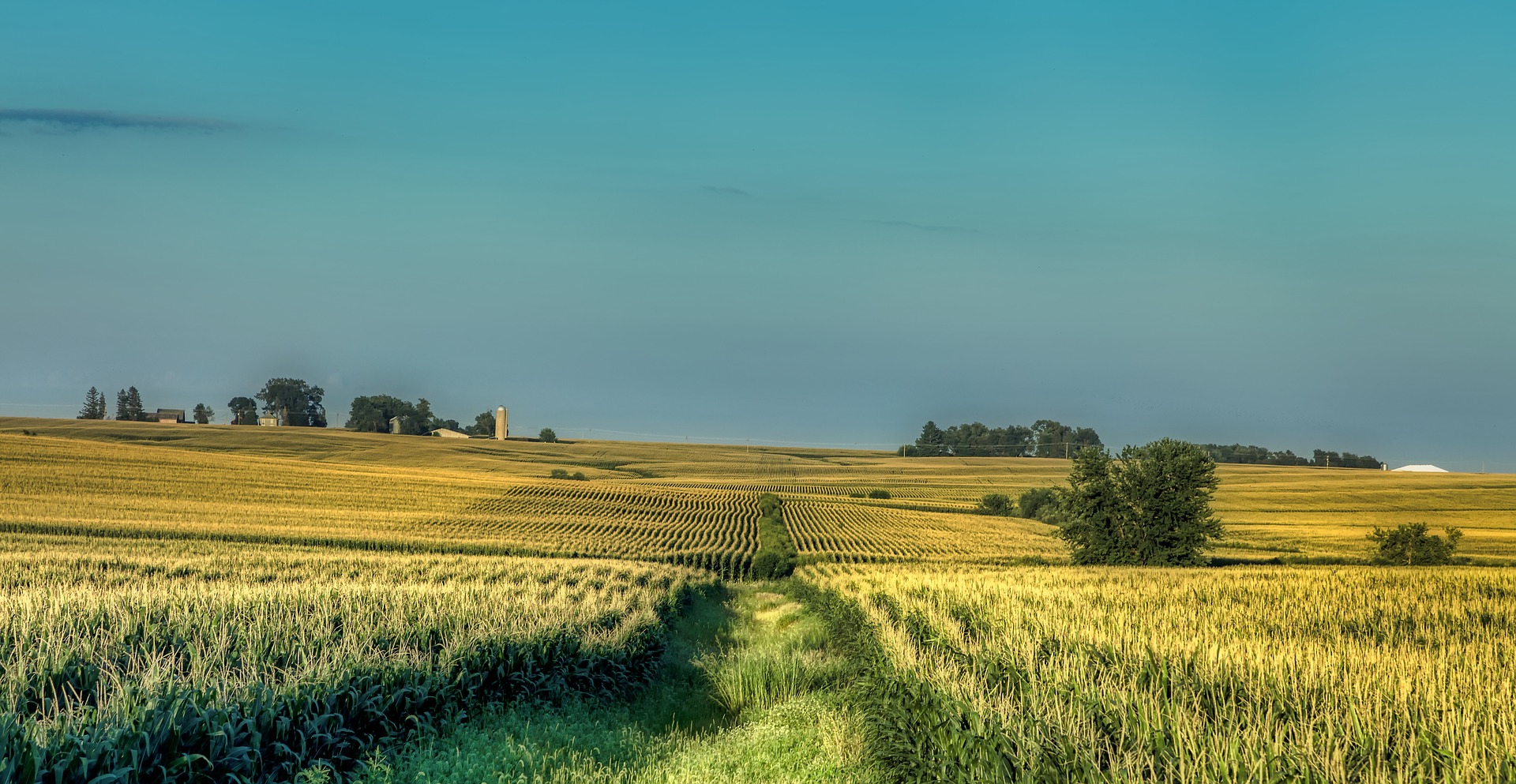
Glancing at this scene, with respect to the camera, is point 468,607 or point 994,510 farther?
point 994,510

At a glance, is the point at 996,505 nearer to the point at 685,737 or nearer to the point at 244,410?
the point at 685,737

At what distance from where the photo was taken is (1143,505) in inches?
1874

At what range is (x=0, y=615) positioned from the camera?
12922 millimetres

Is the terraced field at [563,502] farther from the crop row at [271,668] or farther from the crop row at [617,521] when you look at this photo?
the crop row at [271,668]

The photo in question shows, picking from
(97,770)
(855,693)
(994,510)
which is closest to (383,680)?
(97,770)

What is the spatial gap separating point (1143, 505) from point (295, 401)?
577 ft

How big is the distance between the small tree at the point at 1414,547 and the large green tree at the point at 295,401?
178 meters

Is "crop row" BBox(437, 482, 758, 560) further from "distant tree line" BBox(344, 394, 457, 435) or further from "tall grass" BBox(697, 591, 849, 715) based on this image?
"distant tree line" BBox(344, 394, 457, 435)

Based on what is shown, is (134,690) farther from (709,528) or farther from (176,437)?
(176,437)

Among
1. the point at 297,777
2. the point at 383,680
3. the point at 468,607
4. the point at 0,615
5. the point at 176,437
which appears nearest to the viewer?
the point at 297,777

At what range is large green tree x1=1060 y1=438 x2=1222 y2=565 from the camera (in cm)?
4684

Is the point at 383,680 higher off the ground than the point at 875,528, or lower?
higher

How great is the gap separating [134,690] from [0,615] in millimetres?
5677

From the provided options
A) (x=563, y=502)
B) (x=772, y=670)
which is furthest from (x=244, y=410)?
(x=772, y=670)
